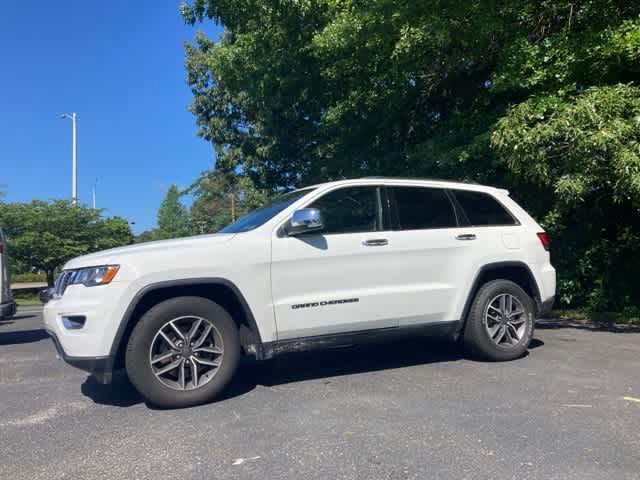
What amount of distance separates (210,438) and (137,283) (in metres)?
Answer: 1.26

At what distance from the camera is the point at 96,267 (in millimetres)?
3865

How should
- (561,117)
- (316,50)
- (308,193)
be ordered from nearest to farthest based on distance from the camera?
(308,193), (561,117), (316,50)

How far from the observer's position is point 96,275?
385cm

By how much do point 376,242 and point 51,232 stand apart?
24.5 metres

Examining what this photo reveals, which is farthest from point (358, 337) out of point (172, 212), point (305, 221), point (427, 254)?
point (172, 212)

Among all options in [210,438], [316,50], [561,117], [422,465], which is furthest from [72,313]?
[316,50]

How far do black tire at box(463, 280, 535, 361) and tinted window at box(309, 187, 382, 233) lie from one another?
51.2 inches

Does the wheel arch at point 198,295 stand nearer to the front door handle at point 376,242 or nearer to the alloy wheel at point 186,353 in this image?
the alloy wheel at point 186,353

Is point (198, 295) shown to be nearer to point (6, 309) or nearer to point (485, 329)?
point (485, 329)

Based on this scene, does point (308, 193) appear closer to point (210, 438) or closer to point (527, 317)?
point (210, 438)

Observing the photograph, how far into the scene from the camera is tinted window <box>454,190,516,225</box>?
17.3 ft

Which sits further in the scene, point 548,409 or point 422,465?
point 548,409

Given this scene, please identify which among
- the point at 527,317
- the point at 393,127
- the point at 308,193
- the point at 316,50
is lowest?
the point at 527,317

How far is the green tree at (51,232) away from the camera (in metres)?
23.8
